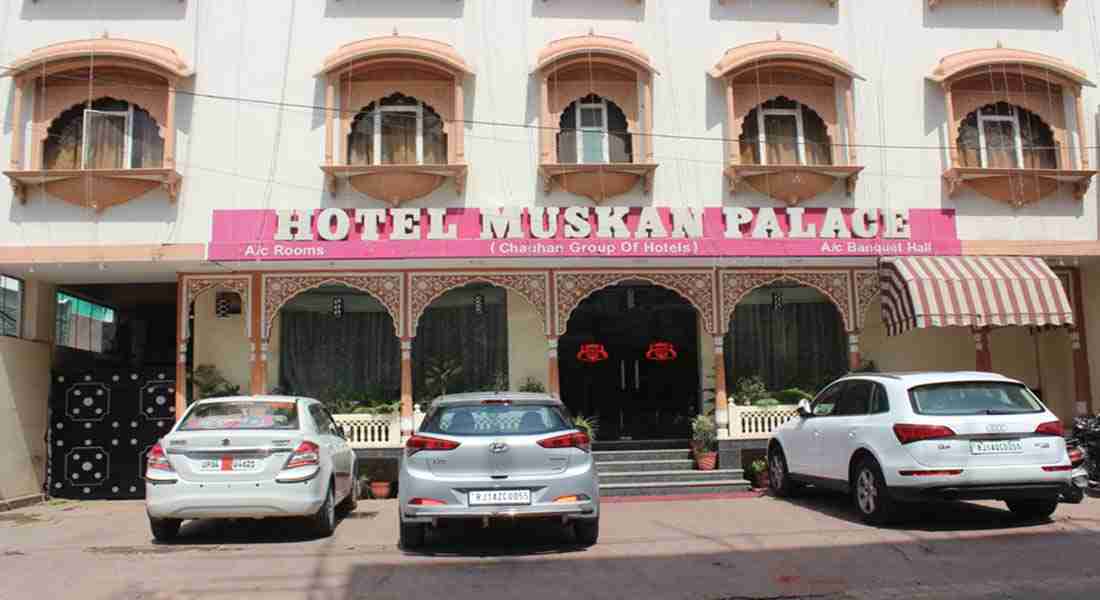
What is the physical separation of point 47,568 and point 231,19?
31.5 feet

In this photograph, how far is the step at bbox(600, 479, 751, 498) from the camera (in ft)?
42.5

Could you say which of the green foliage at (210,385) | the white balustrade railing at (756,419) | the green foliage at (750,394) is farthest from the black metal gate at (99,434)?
the green foliage at (750,394)

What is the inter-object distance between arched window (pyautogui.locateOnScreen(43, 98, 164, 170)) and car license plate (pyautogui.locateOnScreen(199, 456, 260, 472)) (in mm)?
7204

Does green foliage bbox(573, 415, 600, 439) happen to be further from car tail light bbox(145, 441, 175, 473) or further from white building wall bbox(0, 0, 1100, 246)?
car tail light bbox(145, 441, 175, 473)

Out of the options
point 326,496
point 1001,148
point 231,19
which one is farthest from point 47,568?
point 1001,148

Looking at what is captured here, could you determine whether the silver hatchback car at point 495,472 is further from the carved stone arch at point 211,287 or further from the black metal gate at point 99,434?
the black metal gate at point 99,434

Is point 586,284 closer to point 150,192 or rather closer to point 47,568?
point 150,192

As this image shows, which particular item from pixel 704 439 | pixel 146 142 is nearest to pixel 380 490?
pixel 704 439

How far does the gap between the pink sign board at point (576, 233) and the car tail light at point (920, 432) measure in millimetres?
4991

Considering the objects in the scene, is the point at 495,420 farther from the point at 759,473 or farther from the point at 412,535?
the point at 759,473

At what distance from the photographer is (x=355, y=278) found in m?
13.8

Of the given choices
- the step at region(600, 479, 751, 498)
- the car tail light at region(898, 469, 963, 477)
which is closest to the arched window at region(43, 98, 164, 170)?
the step at region(600, 479, 751, 498)

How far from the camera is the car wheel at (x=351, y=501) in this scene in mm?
11211

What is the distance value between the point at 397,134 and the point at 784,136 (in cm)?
646
